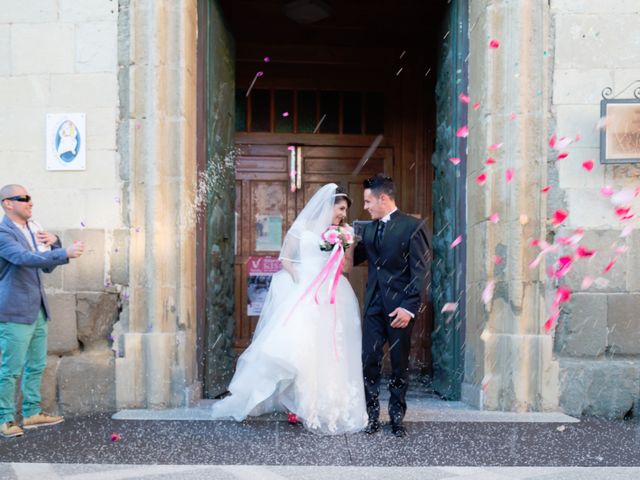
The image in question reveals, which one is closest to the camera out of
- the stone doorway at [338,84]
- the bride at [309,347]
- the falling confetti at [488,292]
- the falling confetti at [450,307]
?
the bride at [309,347]

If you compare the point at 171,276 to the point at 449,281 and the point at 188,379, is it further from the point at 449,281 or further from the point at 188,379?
the point at 449,281

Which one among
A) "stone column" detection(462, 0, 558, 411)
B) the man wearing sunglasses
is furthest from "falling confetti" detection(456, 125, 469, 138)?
the man wearing sunglasses

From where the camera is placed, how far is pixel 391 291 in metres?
4.61

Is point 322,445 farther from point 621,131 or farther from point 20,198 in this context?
point 621,131

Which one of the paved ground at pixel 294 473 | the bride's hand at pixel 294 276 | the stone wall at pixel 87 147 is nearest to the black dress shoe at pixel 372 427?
the paved ground at pixel 294 473

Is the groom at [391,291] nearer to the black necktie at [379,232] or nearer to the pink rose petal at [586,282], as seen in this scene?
the black necktie at [379,232]

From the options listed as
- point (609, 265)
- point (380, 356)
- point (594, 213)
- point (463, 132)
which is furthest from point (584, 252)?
point (380, 356)

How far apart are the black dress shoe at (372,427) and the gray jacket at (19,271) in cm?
242

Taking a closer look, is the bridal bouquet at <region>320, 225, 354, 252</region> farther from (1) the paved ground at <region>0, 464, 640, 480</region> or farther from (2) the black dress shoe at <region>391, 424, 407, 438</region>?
(1) the paved ground at <region>0, 464, 640, 480</region>

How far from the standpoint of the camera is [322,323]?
4.84m

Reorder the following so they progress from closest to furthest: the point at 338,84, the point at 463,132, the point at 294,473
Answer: the point at 294,473 → the point at 463,132 → the point at 338,84

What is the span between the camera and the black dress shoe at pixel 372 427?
4625 mm

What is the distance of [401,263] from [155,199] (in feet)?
6.86

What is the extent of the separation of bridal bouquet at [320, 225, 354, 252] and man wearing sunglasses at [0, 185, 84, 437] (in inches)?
67.5
